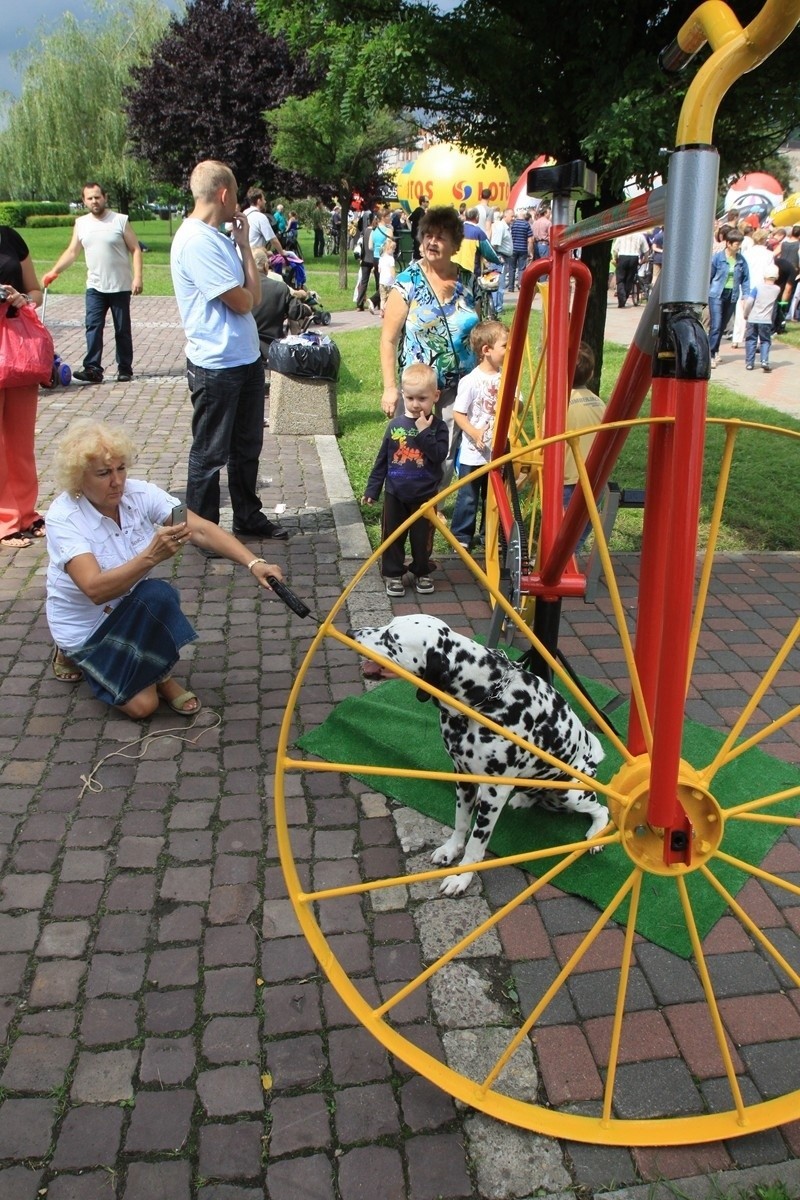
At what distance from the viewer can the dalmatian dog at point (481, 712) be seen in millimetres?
2586

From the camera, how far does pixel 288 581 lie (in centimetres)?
521

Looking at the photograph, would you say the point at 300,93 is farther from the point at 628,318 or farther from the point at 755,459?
the point at 755,459

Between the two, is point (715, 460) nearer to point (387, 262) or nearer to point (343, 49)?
point (343, 49)

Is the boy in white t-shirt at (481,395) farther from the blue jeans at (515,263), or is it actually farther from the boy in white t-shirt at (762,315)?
the blue jeans at (515,263)

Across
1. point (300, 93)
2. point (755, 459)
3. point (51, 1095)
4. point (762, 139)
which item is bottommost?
point (51, 1095)

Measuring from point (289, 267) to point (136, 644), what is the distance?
42.0 feet

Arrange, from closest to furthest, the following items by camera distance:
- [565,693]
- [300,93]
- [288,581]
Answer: [565,693], [288,581], [300,93]

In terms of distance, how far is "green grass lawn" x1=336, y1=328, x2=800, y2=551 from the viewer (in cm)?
611

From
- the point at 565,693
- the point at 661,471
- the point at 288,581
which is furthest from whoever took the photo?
the point at 288,581

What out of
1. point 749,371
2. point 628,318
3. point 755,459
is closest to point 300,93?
point 628,318

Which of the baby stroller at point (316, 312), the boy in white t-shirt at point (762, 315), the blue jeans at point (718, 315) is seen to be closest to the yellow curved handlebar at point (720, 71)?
the boy in white t-shirt at point (762, 315)

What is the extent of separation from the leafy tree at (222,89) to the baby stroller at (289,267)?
47.9 feet

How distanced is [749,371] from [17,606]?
36.2ft

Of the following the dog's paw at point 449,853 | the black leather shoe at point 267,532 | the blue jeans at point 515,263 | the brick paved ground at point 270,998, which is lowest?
the brick paved ground at point 270,998
